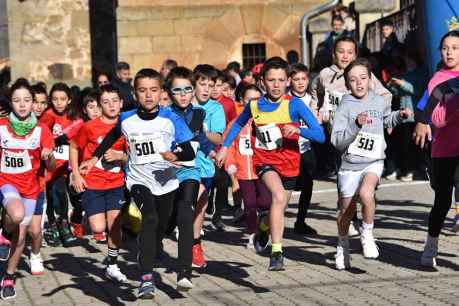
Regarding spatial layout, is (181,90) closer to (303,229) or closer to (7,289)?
(7,289)

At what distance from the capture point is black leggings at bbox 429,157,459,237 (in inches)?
347

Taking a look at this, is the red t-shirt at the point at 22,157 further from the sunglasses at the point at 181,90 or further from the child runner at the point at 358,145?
the child runner at the point at 358,145

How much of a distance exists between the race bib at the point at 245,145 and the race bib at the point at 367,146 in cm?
296

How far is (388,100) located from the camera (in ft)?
30.9

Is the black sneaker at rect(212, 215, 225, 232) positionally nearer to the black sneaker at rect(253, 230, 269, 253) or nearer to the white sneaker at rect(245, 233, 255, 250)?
the white sneaker at rect(245, 233, 255, 250)

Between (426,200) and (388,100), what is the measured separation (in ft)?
16.2

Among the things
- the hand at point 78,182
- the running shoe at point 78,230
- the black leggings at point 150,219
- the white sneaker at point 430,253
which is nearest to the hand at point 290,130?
the black leggings at point 150,219

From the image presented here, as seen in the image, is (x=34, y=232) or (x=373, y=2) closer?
(x=34, y=232)

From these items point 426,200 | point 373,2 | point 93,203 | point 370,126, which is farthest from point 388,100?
point 373,2

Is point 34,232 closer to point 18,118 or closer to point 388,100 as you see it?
point 18,118

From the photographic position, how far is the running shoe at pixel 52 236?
11.7 meters

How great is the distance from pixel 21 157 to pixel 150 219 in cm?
155

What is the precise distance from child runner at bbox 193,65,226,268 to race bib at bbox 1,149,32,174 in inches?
58.8

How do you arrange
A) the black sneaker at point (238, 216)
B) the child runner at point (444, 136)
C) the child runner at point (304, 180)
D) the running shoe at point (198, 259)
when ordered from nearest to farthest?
the child runner at point (444, 136) → the running shoe at point (198, 259) → the child runner at point (304, 180) → the black sneaker at point (238, 216)
